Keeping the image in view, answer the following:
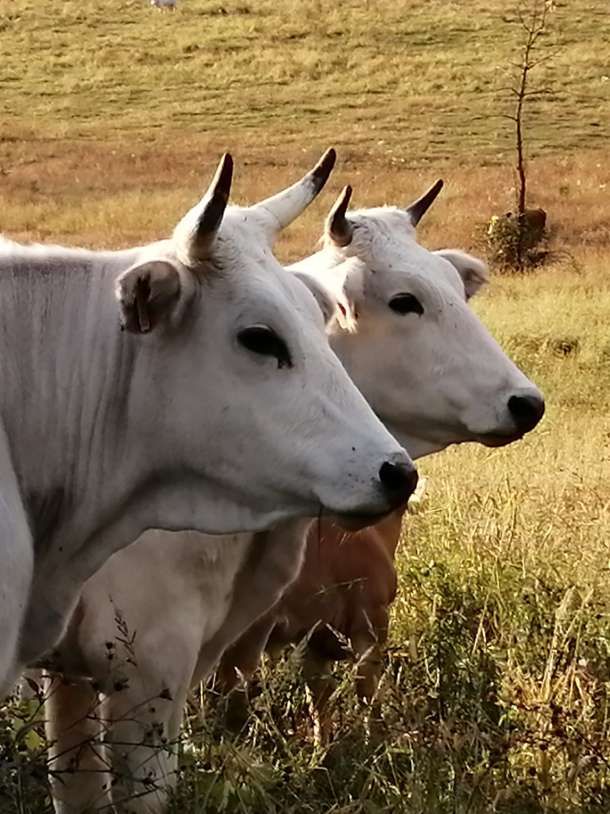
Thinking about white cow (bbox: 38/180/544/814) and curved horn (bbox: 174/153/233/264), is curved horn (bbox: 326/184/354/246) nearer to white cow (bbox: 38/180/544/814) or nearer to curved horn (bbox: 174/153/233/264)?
white cow (bbox: 38/180/544/814)

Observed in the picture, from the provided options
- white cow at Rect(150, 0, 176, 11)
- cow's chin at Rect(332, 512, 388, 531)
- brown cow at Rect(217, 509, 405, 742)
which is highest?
white cow at Rect(150, 0, 176, 11)

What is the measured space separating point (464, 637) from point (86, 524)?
2349 millimetres

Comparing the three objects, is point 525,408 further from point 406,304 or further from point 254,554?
point 254,554

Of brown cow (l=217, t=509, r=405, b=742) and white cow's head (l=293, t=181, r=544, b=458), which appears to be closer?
white cow's head (l=293, t=181, r=544, b=458)

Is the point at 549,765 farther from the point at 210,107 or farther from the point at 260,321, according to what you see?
the point at 210,107

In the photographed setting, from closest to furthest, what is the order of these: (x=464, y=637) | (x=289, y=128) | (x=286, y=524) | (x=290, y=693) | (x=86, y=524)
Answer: (x=86, y=524)
(x=286, y=524)
(x=290, y=693)
(x=464, y=637)
(x=289, y=128)

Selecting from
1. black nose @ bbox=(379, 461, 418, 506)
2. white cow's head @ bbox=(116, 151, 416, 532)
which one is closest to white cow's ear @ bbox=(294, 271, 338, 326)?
white cow's head @ bbox=(116, 151, 416, 532)

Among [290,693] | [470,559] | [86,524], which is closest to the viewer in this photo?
[86,524]

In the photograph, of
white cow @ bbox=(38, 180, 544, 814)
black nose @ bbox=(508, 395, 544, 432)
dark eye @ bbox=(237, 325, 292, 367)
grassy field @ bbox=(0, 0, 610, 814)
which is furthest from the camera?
black nose @ bbox=(508, 395, 544, 432)

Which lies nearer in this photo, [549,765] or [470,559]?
[549,765]

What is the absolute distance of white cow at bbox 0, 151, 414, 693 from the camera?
3422 millimetres

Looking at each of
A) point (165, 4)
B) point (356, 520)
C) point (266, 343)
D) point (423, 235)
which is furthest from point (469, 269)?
point (165, 4)

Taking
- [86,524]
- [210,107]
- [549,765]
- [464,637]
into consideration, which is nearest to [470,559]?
[464,637]

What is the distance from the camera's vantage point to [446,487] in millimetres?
7949
